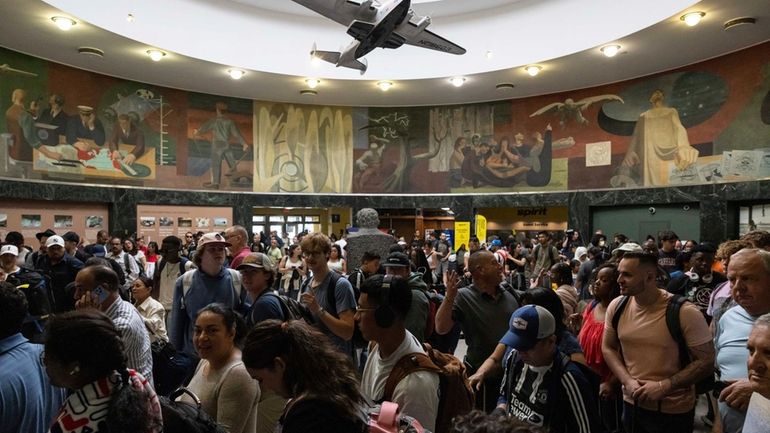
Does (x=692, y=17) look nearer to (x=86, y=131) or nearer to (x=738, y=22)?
(x=738, y=22)

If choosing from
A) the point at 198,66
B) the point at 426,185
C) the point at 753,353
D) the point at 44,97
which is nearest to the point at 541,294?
the point at 753,353

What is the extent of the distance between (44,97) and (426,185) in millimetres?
13626

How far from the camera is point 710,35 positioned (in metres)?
14.0

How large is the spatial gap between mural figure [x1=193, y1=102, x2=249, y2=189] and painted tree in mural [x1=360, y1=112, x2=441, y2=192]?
5.40 meters

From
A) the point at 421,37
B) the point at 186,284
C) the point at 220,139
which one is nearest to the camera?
the point at 186,284

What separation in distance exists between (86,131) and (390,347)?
17699 mm

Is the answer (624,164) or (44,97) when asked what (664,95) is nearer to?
(624,164)

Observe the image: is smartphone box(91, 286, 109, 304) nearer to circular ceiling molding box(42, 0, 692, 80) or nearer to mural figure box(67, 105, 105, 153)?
circular ceiling molding box(42, 0, 692, 80)

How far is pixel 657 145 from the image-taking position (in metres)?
Answer: 17.3

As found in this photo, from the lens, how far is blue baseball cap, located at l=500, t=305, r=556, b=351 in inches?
97.5

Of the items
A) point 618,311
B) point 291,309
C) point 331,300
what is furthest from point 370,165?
point 618,311

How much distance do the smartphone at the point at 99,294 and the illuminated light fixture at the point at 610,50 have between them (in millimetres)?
14869

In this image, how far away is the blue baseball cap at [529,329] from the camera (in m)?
2.48

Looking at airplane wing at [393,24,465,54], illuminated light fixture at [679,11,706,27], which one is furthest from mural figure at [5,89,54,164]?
illuminated light fixture at [679,11,706,27]
